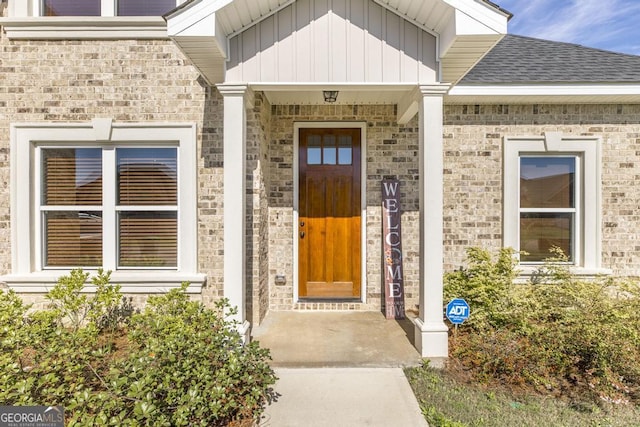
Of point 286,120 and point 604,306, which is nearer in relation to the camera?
point 604,306

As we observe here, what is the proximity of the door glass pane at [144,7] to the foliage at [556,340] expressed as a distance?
5040 mm

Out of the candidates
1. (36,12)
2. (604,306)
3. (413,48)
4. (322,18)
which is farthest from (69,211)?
(604,306)

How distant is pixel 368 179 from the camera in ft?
16.6

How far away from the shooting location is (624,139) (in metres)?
4.85

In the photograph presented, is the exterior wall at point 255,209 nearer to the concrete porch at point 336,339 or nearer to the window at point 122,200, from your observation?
the concrete porch at point 336,339

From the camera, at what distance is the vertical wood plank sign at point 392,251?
188 inches

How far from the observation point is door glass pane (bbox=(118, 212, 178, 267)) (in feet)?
14.5

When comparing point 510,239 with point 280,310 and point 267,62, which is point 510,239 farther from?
point 267,62

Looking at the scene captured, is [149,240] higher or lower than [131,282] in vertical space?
higher

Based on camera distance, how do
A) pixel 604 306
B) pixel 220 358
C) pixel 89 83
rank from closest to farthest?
pixel 220 358, pixel 604 306, pixel 89 83

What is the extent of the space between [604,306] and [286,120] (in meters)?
4.27

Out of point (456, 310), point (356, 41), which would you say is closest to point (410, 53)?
point (356, 41)

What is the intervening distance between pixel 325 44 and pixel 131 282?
11.6ft

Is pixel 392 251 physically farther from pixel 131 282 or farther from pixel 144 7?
pixel 144 7
